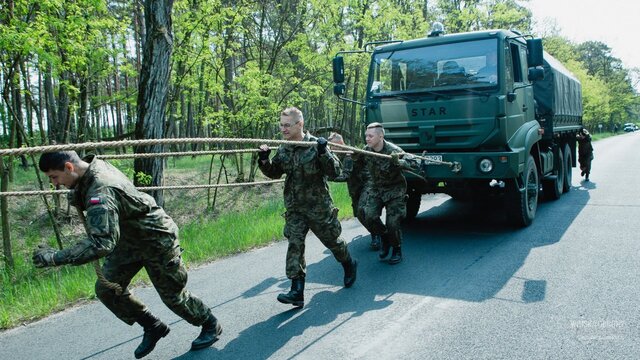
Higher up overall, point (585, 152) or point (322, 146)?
point (322, 146)

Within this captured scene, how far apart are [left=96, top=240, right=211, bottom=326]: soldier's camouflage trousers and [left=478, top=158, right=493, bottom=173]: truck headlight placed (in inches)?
180

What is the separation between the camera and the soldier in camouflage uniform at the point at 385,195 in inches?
229

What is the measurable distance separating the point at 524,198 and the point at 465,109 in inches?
66.2

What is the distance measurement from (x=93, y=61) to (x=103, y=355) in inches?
241

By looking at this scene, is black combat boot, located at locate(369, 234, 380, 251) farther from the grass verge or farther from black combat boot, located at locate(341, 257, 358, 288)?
the grass verge

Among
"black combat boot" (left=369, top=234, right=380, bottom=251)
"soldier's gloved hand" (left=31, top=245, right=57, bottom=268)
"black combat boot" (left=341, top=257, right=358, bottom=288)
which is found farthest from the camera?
"black combat boot" (left=369, top=234, right=380, bottom=251)

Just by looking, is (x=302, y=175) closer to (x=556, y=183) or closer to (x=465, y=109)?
(x=465, y=109)

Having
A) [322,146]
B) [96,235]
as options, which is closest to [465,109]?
[322,146]

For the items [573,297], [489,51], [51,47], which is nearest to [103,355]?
[573,297]

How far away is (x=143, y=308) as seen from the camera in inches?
140

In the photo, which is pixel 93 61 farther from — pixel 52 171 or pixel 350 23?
pixel 350 23

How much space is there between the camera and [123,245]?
134 inches

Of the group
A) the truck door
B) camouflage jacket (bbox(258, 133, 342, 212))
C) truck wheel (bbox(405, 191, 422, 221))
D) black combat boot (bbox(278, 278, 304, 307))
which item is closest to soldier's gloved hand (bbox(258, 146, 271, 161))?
camouflage jacket (bbox(258, 133, 342, 212))

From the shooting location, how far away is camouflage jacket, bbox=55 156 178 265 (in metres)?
2.77
